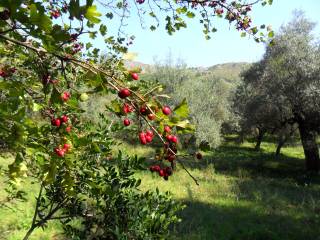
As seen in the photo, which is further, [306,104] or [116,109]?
[306,104]

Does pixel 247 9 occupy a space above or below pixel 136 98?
above

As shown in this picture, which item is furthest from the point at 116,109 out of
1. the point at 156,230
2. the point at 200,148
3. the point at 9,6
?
the point at 156,230

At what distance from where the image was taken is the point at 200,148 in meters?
1.88

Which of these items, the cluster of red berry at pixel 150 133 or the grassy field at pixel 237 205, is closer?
the cluster of red berry at pixel 150 133

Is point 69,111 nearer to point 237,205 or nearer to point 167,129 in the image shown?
point 167,129

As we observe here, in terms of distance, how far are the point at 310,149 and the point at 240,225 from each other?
552 inches

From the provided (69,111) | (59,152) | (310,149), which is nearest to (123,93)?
(59,152)

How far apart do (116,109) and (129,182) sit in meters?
2.19

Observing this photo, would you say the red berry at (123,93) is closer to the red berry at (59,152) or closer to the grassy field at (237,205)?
the red berry at (59,152)

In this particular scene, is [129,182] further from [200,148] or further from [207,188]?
[207,188]

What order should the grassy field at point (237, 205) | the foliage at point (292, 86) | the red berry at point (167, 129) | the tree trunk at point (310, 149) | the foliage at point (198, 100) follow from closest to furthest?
the red berry at point (167, 129), the grassy field at point (237, 205), the foliage at point (292, 86), the tree trunk at point (310, 149), the foliage at point (198, 100)

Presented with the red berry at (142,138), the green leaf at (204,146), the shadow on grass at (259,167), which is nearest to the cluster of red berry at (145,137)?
the red berry at (142,138)

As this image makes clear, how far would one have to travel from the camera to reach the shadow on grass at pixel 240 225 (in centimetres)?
1012

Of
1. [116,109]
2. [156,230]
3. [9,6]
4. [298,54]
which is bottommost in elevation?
[156,230]
